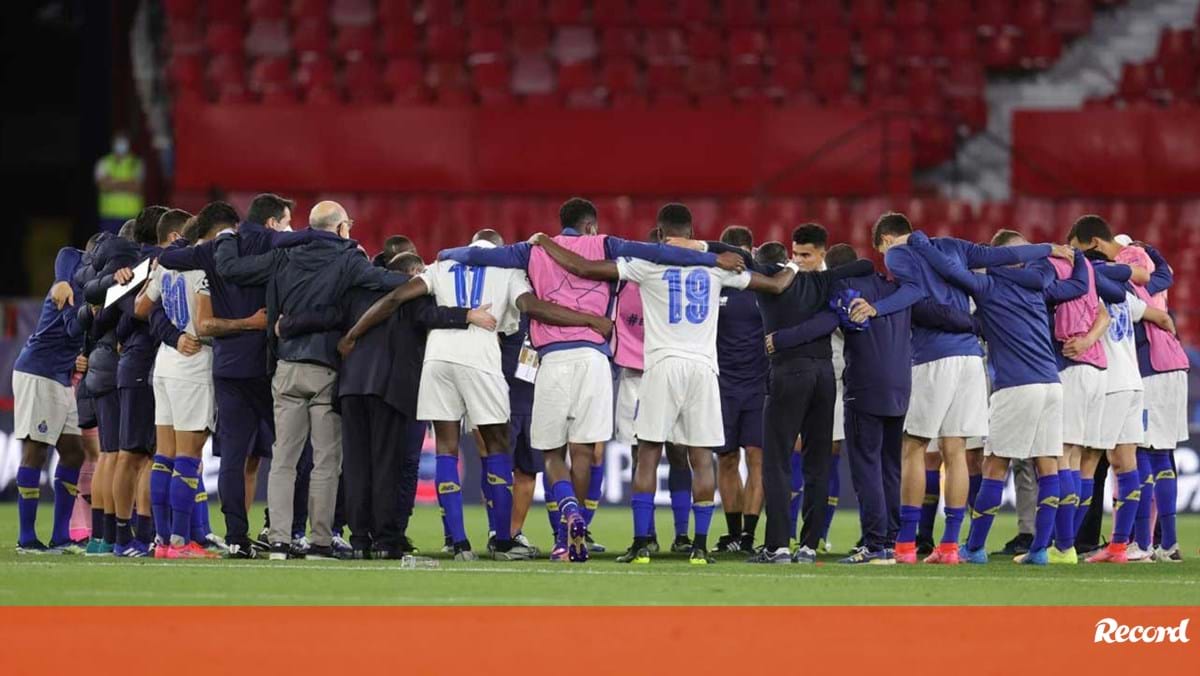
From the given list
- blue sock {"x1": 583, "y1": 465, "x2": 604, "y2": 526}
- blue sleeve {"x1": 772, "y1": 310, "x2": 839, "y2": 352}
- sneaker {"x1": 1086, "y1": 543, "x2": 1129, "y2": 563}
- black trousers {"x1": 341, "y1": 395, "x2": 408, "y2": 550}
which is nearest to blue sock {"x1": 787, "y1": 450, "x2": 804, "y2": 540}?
blue sock {"x1": 583, "y1": 465, "x2": 604, "y2": 526}

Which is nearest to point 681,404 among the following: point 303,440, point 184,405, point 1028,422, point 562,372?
point 562,372

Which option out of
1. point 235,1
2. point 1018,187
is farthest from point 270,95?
point 1018,187

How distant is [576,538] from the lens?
Result: 38.2ft

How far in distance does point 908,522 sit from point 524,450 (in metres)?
2.86

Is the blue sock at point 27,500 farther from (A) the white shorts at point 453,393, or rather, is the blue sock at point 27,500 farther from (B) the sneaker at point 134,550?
(A) the white shorts at point 453,393

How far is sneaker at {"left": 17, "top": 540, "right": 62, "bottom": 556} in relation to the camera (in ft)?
41.7

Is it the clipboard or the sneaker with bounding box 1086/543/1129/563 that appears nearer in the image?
the clipboard

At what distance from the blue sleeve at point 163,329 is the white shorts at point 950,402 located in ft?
15.1

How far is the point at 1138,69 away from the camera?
2450 centimetres

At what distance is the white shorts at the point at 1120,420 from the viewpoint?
41.1 ft

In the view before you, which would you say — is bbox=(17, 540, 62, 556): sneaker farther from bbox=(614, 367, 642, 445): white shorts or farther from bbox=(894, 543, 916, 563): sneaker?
bbox=(894, 543, 916, 563): sneaker

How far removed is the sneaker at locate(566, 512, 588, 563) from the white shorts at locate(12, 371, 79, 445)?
385 centimetres

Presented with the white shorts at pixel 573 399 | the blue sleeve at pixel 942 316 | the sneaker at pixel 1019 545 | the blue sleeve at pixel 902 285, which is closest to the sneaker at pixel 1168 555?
the sneaker at pixel 1019 545

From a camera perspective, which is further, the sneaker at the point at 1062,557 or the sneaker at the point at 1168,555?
the sneaker at the point at 1168,555
